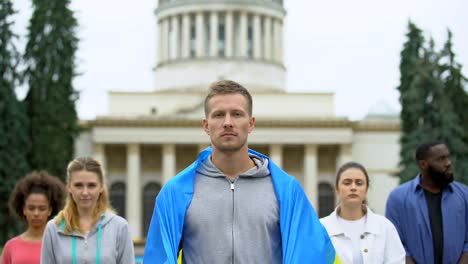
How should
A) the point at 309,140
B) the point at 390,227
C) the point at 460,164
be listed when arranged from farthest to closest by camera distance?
the point at 309,140 → the point at 460,164 → the point at 390,227

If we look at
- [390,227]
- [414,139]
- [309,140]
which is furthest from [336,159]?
[390,227]

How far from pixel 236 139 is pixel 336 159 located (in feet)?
151

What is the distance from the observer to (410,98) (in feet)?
123

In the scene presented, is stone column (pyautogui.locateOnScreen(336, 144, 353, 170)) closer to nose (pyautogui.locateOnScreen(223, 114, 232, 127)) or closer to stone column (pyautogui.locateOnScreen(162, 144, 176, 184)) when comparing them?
stone column (pyautogui.locateOnScreen(162, 144, 176, 184))

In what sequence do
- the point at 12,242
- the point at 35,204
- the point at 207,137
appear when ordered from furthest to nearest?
the point at 207,137
the point at 35,204
the point at 12,242

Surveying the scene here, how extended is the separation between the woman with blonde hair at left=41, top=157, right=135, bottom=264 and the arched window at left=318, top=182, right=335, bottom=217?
43.2 metres

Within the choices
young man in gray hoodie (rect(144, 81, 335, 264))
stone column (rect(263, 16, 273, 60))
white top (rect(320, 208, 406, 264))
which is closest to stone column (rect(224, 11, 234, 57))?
stone column (rect(263, 16, 273, 60))

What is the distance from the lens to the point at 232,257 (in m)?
4.20

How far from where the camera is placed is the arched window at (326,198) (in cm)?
4891

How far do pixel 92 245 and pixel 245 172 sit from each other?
1.75 meters

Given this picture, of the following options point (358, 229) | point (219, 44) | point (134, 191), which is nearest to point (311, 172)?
point (134, 191)

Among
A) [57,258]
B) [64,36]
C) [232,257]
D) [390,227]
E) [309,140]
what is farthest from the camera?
[309,140]

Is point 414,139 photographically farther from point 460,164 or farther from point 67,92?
point 67,92

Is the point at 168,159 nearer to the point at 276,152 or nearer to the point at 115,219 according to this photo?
Answer: the point at 276,152
